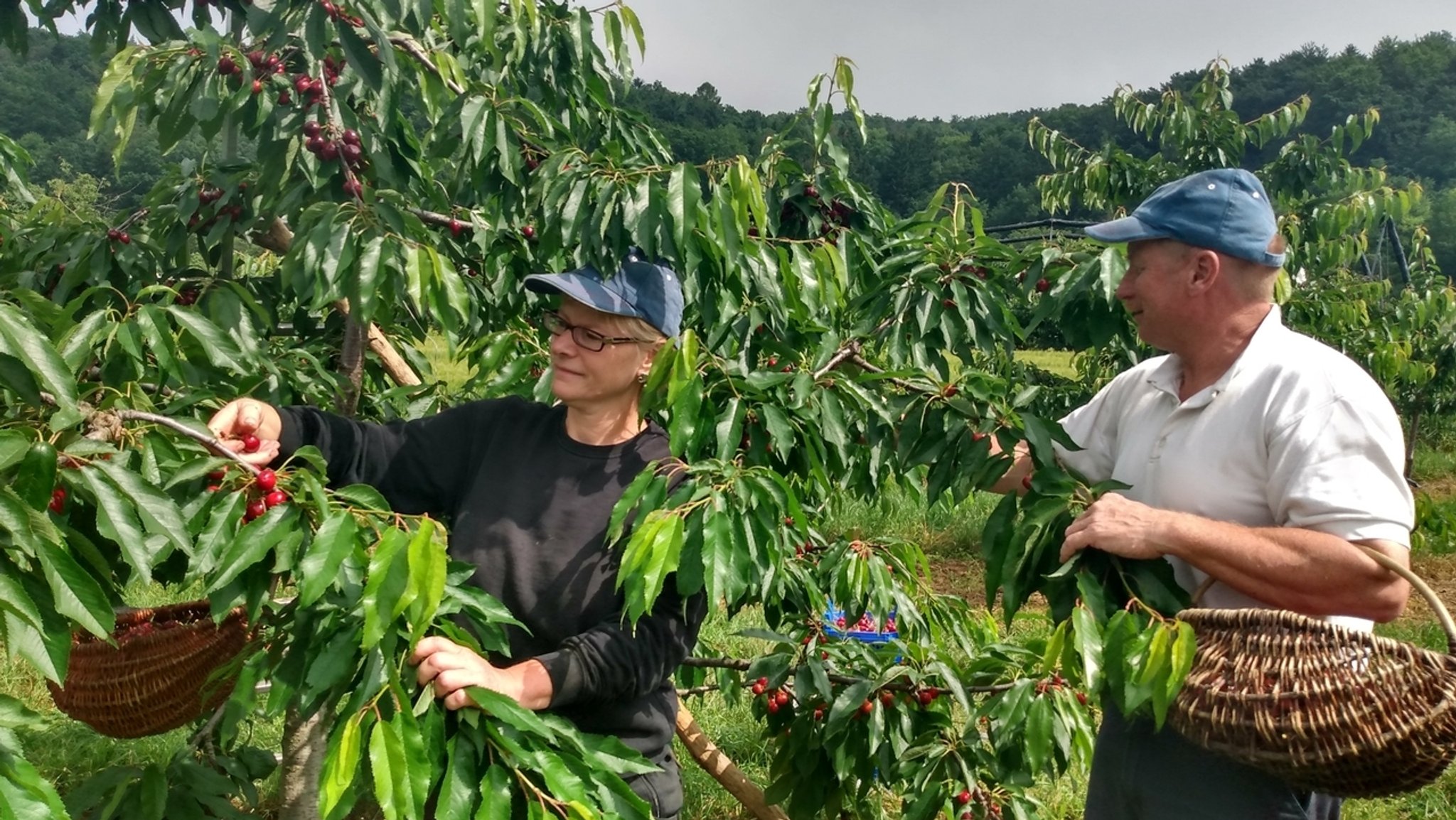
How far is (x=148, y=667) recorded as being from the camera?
2.11m

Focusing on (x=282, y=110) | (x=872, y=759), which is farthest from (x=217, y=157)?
(x=872, y=759)

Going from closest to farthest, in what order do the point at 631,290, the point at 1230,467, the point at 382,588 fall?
the point at 382,588, the point at 1230,467, the point at 631,290

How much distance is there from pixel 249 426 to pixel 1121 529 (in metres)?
1.40

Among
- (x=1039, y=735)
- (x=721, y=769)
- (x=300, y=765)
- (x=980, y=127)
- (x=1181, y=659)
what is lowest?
(x=721, y=769)

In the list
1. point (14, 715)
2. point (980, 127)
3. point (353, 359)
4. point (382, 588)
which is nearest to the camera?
point (14, 715)

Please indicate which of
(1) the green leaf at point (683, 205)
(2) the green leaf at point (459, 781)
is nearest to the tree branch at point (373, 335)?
(1) the green leaf at point (683, 205)

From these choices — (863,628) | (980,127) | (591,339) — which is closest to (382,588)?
(591,339)

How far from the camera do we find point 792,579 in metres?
2.89

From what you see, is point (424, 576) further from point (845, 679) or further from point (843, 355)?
point (845, 679)

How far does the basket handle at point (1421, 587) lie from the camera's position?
1463 millimetres

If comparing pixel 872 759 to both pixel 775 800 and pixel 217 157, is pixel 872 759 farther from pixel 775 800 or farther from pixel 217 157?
pixel 217 157

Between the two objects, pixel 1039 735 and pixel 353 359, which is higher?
pixel 353 359

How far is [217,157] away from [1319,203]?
19.5 ft

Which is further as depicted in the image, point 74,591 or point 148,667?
point 148,667
